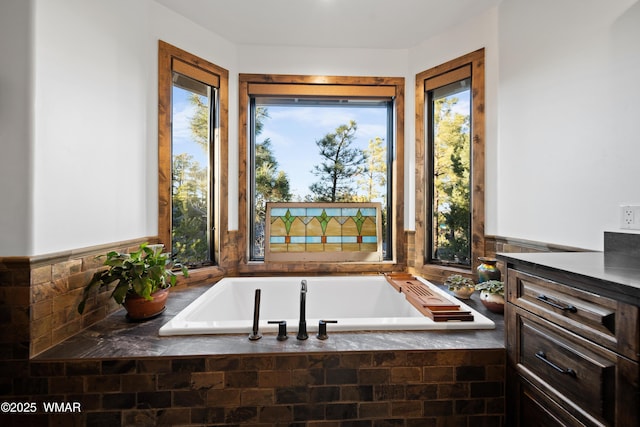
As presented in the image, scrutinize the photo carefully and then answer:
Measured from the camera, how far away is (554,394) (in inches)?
40.1

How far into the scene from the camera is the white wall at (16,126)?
1243mm

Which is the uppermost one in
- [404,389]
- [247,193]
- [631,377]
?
[247,193]

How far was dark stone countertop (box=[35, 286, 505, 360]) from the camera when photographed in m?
1.26

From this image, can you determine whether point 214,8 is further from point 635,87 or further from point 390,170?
point 635,87

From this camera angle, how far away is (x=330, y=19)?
2.19m

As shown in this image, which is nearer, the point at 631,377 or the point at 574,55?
the point at 631,377

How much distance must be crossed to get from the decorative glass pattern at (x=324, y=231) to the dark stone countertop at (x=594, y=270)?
147 cm

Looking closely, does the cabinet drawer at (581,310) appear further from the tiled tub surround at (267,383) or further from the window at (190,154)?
the window at (190,154)

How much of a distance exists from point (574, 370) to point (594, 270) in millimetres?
340

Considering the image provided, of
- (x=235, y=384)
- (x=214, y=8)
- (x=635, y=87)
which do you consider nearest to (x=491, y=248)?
(x=635, y=87)

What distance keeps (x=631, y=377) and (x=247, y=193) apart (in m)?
2.45

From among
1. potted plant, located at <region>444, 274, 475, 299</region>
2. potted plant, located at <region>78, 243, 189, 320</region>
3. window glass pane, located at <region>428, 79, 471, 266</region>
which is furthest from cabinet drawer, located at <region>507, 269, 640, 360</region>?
potted plant, located at <region>78, 243, 189, 320</region>

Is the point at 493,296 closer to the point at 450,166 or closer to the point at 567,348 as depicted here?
the point at 567,348

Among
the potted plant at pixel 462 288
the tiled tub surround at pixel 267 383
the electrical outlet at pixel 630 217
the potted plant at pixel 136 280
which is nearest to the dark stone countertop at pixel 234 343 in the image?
the tiled tub surround at pixel 267 383
